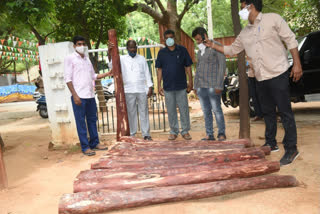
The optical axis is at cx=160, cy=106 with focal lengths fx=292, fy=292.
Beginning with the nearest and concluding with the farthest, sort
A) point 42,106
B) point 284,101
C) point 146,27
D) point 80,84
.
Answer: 1. point 284,101
2. point 80,84
3. point 42,106
4. point 146,27

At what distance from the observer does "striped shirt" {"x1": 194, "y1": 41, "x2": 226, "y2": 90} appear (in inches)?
187

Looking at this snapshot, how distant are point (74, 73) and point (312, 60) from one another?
5.28 metres

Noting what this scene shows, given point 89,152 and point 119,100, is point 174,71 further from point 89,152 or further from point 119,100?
point 89,152

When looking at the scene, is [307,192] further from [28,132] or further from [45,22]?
[28,132]

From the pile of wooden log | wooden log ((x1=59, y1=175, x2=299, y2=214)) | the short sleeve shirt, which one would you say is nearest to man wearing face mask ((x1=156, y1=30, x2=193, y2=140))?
the short sleeve shirt

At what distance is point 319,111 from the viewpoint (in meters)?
7.89

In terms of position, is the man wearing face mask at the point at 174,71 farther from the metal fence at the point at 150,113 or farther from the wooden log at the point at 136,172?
the wooden log at the point at 136,172

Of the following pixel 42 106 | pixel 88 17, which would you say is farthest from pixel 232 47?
pixel 42 106

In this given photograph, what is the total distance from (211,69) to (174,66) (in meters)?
0.71

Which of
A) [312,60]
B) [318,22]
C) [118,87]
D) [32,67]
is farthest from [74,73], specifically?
[32,67]

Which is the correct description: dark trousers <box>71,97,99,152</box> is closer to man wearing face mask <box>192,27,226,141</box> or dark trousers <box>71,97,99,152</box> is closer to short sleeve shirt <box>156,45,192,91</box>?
short sleeve shirt <box>156,45,192,91</box>

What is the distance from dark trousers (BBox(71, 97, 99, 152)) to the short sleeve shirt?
1.40 meters

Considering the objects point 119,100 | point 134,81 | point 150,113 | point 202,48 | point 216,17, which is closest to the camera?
point 119,100

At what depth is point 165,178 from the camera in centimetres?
282
